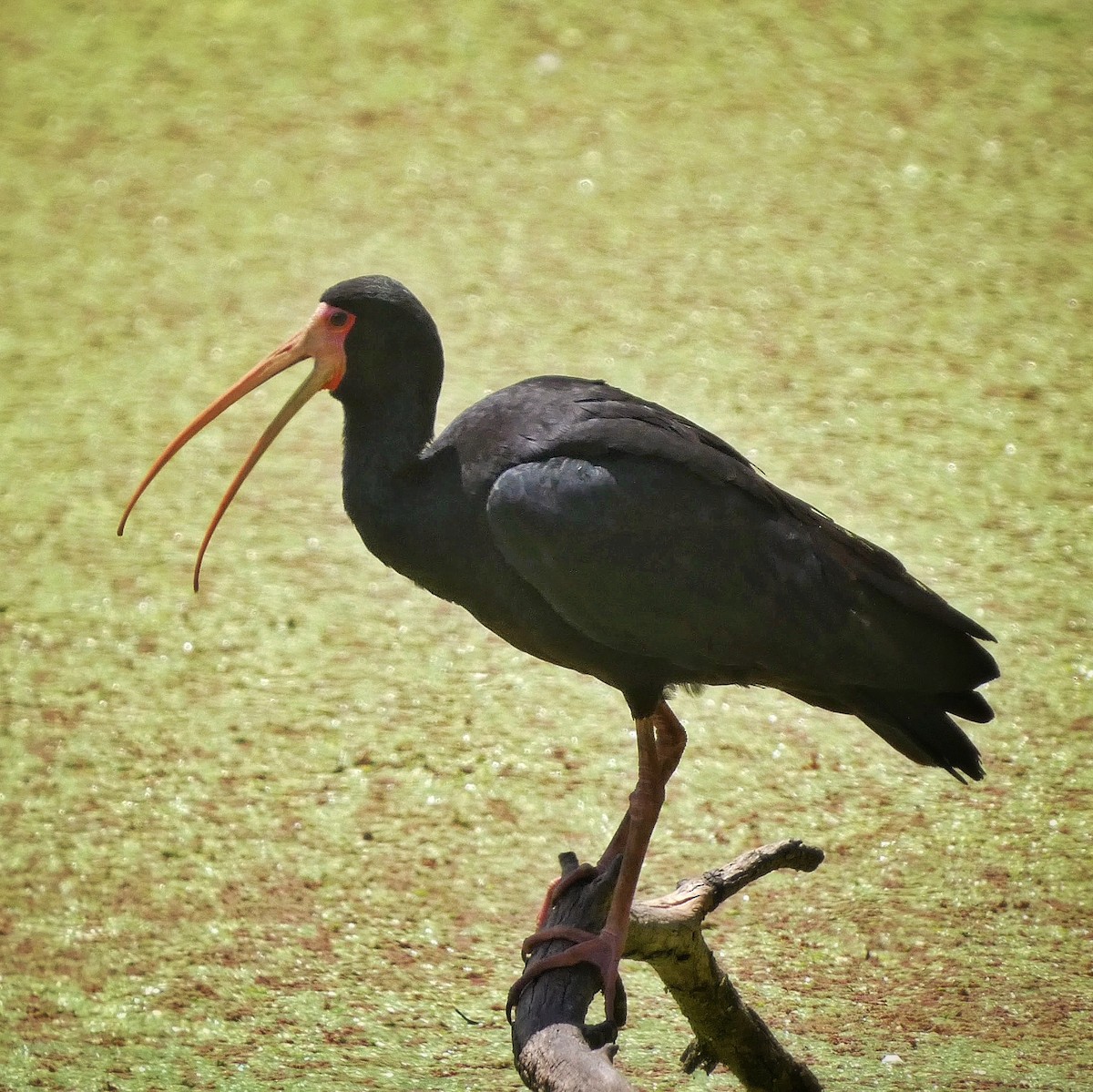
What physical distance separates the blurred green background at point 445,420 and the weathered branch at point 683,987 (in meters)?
0.25

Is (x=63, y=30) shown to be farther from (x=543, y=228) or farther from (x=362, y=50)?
(x=543, y=228)

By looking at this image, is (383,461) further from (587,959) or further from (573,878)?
(587,959)

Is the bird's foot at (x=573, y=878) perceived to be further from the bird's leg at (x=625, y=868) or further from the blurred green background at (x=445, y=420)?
the blurred green background at (x=445, y=420)

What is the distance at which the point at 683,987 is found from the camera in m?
2.71

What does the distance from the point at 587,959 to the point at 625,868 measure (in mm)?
189

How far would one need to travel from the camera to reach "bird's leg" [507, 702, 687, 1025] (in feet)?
8.32

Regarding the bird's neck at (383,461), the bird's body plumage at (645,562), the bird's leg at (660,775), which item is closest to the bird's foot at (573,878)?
the bird's leg at (660,775)

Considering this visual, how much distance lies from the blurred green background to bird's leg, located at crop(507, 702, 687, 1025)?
0.54m

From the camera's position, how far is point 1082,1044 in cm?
312

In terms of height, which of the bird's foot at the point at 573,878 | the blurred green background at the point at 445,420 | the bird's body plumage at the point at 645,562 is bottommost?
the blurred green background at the point at 445,420

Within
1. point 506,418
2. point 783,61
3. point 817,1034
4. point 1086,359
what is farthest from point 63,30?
point 817,1034

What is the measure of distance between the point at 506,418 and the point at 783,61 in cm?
439

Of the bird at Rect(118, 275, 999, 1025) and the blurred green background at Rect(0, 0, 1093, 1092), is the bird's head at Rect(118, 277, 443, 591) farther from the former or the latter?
the blurred green background at Rect(0, 0, 1093, 1092)

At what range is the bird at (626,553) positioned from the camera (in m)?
2.68
